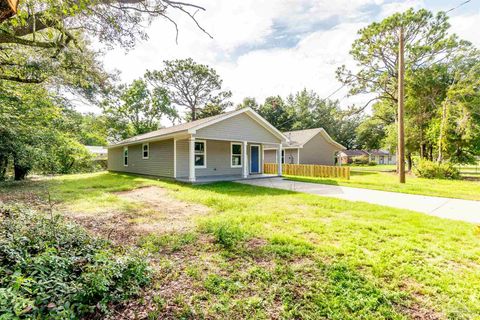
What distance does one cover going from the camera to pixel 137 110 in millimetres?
27781

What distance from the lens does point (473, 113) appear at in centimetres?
1570

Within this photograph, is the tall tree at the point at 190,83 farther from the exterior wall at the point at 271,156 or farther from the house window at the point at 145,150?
the house window at the point at 145,150

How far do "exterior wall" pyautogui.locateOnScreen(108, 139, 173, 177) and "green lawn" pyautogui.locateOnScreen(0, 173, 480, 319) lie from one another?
8413 mm

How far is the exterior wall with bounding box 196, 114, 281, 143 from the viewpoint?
38.3 ft

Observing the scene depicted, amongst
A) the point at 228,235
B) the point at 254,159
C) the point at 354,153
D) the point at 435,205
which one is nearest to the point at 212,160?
the point at 254,159

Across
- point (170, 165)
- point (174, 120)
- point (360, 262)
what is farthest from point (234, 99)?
point (360, 262)

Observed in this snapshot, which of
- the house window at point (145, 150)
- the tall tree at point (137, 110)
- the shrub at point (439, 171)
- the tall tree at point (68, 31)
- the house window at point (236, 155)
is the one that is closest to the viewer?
the tall tree at point (68, 31)

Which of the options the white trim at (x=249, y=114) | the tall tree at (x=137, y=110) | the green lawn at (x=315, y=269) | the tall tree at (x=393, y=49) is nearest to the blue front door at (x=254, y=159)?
the white trim at (x=249, y=114)

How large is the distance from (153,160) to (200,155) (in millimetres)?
3513

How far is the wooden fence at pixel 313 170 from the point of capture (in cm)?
1362

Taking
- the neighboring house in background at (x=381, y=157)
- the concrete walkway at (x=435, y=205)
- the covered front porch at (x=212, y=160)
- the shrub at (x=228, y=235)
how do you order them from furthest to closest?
the neighboring house in background at (x=381, y=157) < the covered front porch at (x=212, y=160) < the concrete walkway at (x=435, y=205) < the shrub at (x=228, y=235)

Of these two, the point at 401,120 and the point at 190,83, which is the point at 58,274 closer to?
the point at 401,120

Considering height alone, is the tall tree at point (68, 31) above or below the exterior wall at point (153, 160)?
above

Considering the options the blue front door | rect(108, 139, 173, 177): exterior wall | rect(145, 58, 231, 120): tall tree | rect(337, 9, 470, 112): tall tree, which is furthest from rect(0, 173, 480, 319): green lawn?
rect(145, 58, 231, 120): tall tree
